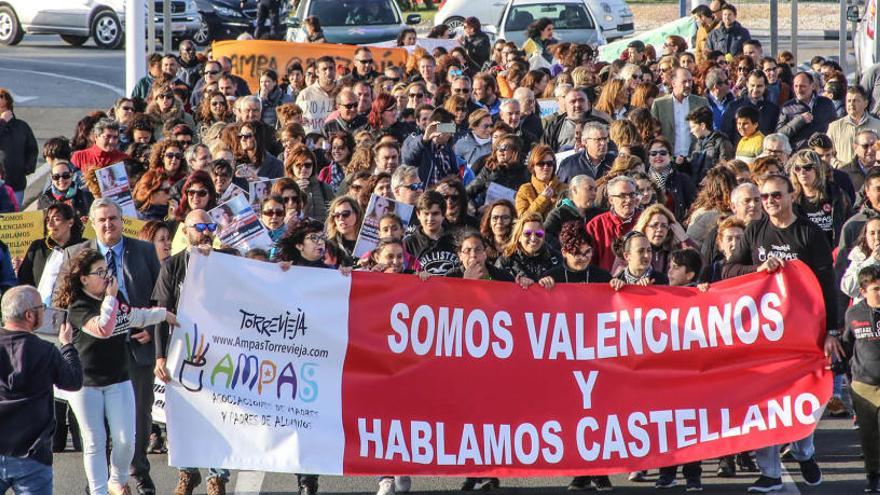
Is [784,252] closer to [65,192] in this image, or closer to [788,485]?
[788,485]

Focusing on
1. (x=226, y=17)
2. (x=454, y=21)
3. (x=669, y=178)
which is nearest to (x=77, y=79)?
(x=226, y=17)

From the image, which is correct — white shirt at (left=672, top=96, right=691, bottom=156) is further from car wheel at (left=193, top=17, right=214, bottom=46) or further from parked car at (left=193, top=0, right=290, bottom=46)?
parked car at (left=193, top=0, right=290, bottom=46)

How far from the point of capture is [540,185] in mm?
12914

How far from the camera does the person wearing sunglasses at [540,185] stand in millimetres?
12719

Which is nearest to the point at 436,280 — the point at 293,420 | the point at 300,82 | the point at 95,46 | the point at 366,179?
the point at 293,420

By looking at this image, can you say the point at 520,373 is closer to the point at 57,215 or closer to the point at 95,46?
the point at 57,215

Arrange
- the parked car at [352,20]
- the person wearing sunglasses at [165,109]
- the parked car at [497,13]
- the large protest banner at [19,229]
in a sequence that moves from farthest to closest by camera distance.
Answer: the parked car at [497,13]
the parked car at [352,20]
the person wearing sunglasses at [165,109]
the large protest banner at [19,229]

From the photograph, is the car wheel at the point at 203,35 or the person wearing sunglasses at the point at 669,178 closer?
the person wearing sunglasses at the point at 669,178

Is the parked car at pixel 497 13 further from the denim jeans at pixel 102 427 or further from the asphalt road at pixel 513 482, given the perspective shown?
the denim jeans at pixel 102 427

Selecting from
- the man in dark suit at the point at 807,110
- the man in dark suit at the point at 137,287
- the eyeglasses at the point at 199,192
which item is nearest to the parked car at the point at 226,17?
the man in dark suit at the point at 807,110

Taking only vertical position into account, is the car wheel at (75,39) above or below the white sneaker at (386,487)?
above

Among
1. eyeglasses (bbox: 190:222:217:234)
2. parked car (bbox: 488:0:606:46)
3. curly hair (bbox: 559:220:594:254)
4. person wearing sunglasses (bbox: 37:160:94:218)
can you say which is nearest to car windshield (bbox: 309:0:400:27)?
parked car (bbox: 488:0:606:46)

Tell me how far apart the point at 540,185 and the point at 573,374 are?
130 inches

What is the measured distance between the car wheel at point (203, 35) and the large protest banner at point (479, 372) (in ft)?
85.5
